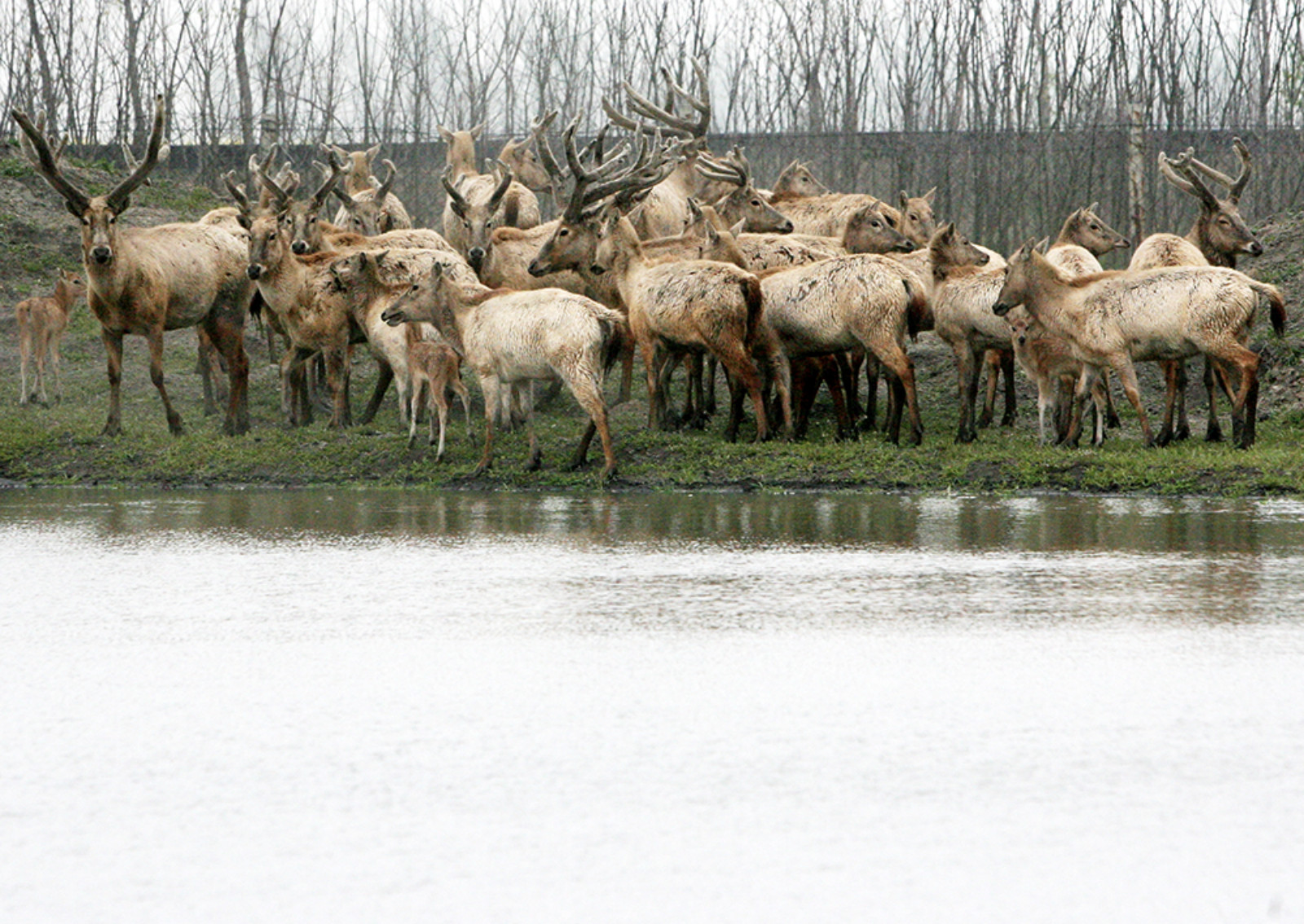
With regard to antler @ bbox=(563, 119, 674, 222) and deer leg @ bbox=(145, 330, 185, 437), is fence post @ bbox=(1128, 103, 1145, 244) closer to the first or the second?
antler @ bbox=(563, 119, 674, 222)

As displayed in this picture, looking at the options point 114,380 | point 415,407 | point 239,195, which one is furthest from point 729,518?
point 239,195

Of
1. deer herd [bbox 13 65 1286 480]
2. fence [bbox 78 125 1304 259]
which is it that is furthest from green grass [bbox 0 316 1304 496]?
fence [bbox 78 125 1304 259]

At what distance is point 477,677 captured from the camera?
20.0 ft

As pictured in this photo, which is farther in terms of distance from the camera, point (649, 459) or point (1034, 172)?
point (1034, 172)

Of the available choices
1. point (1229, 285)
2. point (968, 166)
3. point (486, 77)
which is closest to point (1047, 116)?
point (968, 166)

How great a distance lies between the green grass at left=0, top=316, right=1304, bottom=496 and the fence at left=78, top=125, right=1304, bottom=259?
8201mm

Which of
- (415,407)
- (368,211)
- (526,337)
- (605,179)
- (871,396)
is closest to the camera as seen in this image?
(526,337)

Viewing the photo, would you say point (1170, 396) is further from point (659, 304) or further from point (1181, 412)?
point (659, 304)

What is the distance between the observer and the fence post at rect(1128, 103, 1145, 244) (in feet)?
81.4

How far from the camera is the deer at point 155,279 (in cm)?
1669

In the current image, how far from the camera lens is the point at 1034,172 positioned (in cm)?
2581

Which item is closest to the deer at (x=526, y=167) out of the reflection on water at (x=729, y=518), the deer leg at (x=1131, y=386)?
the deer leg at (x=1131, y=386)

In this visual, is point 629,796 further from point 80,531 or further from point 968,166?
point 968,166

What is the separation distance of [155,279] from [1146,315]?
995 centimetres
